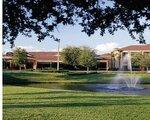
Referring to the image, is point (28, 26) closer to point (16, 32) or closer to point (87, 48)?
point (16, 32)

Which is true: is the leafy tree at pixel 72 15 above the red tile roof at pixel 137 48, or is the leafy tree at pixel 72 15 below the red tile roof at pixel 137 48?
below

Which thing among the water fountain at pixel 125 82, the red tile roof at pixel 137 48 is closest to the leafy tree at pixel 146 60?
the red tile roof at pixel 137 48

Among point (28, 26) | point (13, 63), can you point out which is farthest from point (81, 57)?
point (28, 26)

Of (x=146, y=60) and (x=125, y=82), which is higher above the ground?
(x=146, y=60)

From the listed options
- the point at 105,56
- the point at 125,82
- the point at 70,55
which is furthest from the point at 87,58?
the point at 125,82

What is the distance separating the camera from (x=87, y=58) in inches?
2566

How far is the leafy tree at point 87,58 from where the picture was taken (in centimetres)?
6544

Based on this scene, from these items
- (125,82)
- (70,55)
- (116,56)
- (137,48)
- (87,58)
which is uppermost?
(137,48)

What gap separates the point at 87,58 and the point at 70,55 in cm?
360

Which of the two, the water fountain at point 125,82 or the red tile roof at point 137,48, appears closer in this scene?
the water fountain at point 125,82

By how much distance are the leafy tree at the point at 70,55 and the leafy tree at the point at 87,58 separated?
134 centimetres

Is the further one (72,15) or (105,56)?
(105,56)

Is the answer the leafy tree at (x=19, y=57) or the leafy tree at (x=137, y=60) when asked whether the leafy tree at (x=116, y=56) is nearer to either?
the leafy tree at (x=137, y=60)

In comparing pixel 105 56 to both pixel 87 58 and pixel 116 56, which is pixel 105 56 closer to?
pixel 116 56
